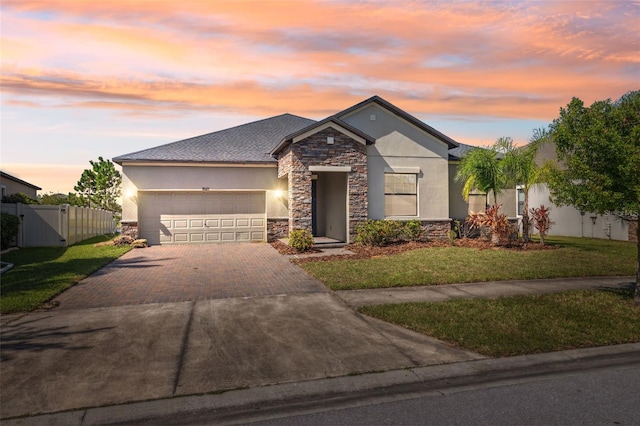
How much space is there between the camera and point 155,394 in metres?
4.48

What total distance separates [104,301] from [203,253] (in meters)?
7.72

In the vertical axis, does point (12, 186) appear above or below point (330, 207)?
above

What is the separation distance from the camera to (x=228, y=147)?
21000 mm

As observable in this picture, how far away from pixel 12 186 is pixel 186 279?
24.0 metres

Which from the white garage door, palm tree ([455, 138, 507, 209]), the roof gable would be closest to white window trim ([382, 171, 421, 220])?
the roof gable

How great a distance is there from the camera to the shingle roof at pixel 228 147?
19.2 metres

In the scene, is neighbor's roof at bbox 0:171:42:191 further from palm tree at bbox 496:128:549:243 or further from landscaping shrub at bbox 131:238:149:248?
palm tree at bbox 496:128:549:243

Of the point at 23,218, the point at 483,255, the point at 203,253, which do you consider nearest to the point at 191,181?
the point at 203,253

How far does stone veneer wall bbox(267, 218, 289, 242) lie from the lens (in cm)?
2000

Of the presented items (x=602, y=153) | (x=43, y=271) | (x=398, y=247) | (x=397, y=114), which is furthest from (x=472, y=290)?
(x=397, y=114)

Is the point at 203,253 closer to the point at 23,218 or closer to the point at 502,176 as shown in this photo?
the point at 23,218

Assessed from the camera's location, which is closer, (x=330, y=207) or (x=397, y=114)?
(x=397, y=114)

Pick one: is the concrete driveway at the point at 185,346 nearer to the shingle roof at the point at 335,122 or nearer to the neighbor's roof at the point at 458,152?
the shingle roof at the point at 335,122

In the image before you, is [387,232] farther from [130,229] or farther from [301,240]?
[130,229]
